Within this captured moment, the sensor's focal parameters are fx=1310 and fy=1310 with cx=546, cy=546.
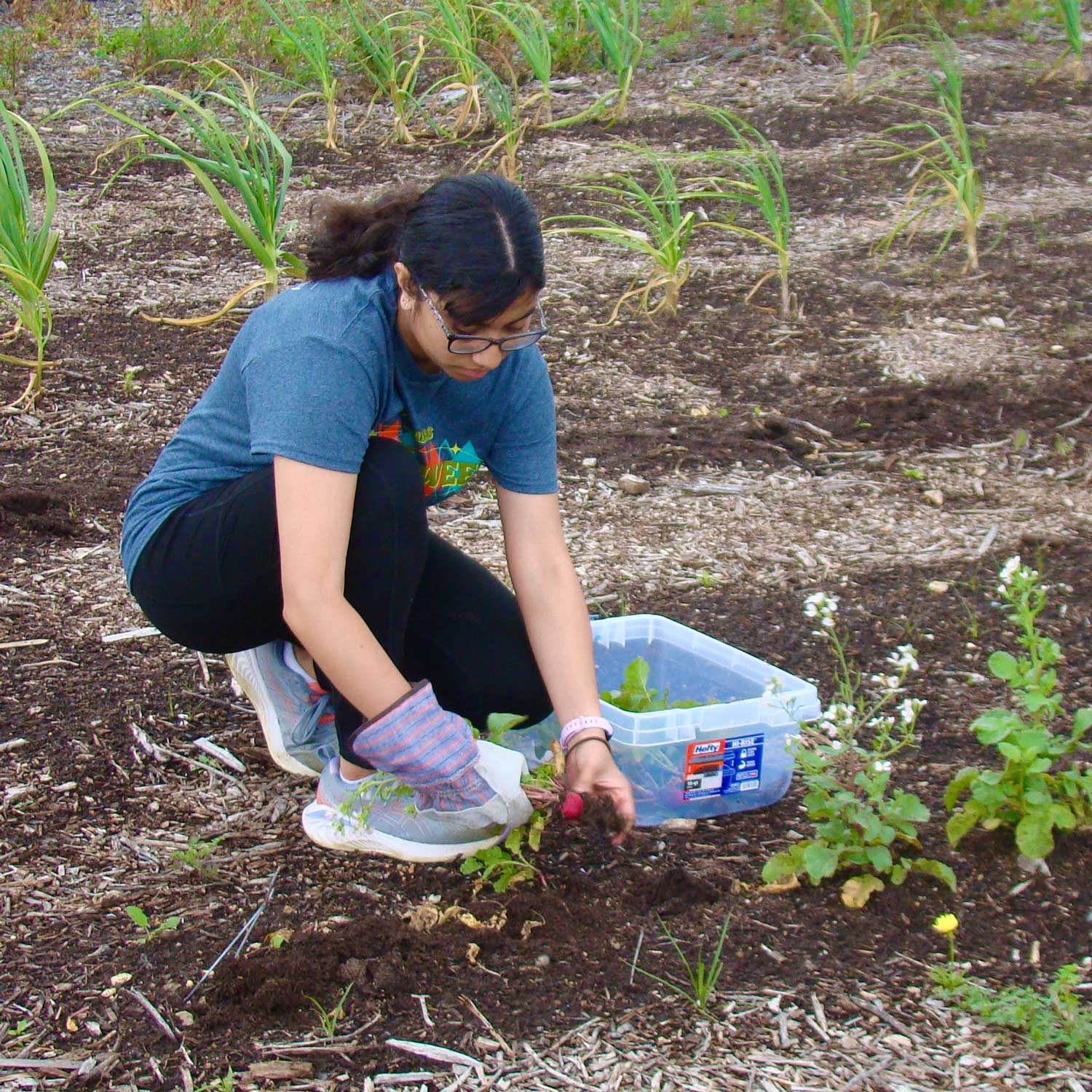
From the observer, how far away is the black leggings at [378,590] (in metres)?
1.74

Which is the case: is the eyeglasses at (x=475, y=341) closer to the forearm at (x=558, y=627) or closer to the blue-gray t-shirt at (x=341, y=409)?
the blue-gray t-shirt at (x=341, y=409)

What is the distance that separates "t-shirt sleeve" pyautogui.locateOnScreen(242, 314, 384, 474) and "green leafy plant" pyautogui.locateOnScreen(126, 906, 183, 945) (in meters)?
0.65

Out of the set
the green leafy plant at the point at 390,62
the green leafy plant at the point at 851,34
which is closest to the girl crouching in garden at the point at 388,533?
the green leafy plant at the point at 390,62

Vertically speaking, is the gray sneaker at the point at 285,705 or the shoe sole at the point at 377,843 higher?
the gray sneaker at the point at 285,705

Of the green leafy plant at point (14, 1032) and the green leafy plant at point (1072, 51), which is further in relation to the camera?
the green leafy plant at point (1072, 51)

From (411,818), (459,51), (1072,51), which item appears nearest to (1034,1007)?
(411,818)

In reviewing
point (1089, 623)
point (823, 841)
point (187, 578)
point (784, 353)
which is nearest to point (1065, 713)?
point (1089, 623)

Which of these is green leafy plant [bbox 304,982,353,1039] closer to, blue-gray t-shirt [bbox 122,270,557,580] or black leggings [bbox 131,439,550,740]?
black leggings [bbox 131,439,550,740]

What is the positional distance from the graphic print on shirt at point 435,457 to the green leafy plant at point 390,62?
3.31m

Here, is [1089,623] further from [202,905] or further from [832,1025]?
[202,905]

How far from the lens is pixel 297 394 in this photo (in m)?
1.62

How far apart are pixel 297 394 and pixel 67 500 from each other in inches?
59.8

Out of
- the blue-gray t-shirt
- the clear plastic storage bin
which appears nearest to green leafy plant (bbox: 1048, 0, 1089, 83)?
the clear plastic storage bin

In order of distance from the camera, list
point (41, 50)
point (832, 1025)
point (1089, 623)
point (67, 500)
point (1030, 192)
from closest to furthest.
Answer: point (832, 1025) → point (1089, 623) → point (67, 500) → point (1030, 192) → point (41, 50)
